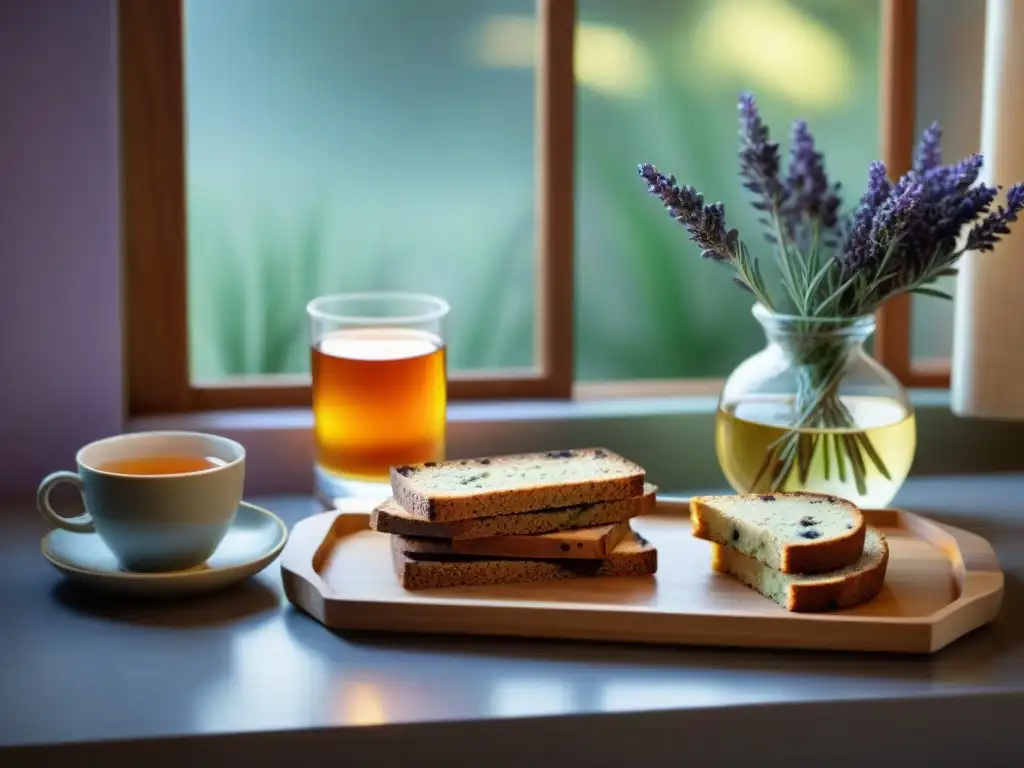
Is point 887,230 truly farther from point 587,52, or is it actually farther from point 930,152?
point 587,52

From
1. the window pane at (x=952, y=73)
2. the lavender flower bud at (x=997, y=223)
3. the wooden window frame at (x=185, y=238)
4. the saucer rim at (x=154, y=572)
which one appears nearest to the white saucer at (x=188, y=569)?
the saucer rim at (x=154, y=572)

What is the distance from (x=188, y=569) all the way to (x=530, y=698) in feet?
1.18

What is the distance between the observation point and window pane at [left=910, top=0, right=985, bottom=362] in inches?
67.0

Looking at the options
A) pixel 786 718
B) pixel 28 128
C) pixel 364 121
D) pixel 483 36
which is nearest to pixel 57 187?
pixel 28 128

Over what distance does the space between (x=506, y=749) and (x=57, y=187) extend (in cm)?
76

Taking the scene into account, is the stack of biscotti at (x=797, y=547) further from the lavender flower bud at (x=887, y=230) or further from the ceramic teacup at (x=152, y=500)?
the ceramic teacup at (x=152, y=500)

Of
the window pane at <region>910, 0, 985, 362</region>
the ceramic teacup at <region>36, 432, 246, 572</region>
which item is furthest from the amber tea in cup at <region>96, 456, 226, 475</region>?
→ the window pane at <region>910, 0, 985, 362</region>

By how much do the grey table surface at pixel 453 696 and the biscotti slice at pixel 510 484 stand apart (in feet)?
0.38

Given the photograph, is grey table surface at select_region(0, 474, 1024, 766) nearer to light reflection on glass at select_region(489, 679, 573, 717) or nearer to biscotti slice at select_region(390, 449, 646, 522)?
light reflection on glass at select_region(489, 679, 573, 717)

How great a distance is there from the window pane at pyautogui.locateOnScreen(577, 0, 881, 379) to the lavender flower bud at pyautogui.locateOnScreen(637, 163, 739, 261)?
1.34 ft

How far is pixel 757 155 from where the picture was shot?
139 centimetres

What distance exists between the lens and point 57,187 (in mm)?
1436

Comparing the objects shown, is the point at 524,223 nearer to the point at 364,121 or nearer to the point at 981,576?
the point at 364,121

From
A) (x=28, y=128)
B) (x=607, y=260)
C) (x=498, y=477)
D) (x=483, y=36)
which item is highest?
(x=483, y=36)
